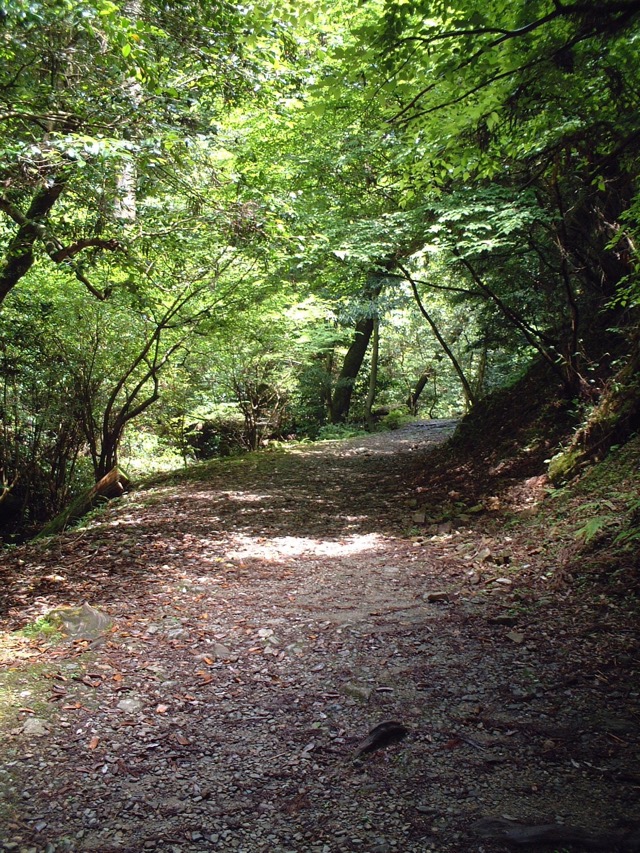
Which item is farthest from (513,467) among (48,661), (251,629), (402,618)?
(48,661)

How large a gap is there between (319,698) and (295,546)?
3254mm

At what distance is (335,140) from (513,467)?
654cm

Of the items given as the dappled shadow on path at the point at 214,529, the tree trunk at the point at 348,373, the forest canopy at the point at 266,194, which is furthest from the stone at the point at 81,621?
the tree trunk at the point at 348,373

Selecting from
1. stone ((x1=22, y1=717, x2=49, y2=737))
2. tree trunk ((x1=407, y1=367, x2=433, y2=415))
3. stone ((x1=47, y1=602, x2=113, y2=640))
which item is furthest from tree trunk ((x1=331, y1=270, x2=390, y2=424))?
stone ((x1=22, y1=717, x2=49, y2=737))

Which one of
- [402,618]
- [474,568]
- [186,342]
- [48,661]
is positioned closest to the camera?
[48,661]

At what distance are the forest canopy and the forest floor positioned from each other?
3152mm

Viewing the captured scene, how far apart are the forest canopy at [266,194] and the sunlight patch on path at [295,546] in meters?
3.15

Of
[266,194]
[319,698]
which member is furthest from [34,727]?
[266,194]

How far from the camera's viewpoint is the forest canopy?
3703 mm

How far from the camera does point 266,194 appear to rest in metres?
6.65

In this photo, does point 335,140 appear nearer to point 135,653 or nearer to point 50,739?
point 135,653

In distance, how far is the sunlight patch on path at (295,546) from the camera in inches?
A: 244

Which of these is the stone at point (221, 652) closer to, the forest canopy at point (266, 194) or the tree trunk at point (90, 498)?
the forest canopy at point (266, 194)

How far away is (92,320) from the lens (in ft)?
29.5
